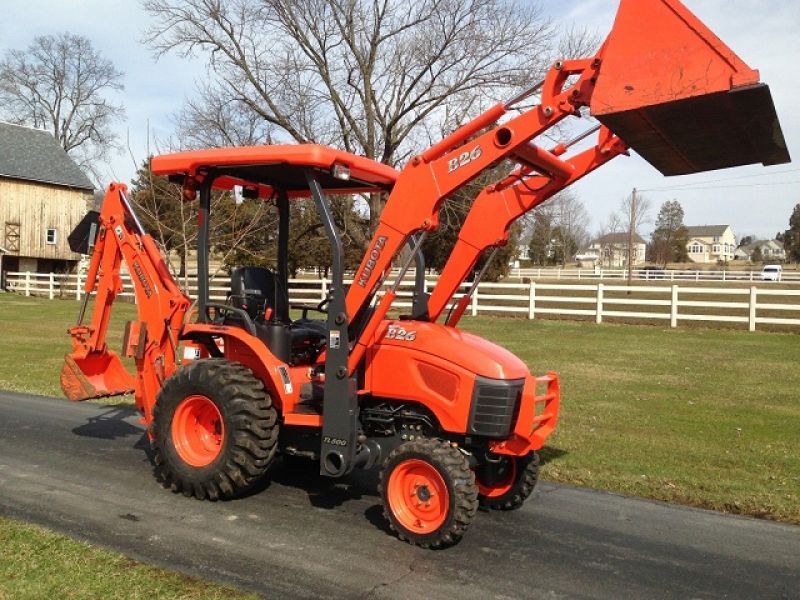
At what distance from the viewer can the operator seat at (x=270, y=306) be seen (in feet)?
19.3

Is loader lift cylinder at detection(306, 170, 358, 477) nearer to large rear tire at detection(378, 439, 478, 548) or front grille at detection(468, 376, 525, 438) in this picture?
large rear tire at detection(378, 439, 478, 548)

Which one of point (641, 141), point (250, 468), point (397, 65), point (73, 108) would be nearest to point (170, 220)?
point (397, 65)

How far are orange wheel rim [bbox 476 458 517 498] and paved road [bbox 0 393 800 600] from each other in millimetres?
156

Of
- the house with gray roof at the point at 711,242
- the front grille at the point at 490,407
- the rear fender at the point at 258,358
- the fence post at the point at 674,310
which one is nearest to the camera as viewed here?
the front grille at the point at 490,407

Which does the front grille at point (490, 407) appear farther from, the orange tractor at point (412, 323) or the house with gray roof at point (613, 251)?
the house with gray roof at point (613, 251)

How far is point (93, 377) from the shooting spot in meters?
7.00

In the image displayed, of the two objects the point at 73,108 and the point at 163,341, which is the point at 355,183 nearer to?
the point at 163,341

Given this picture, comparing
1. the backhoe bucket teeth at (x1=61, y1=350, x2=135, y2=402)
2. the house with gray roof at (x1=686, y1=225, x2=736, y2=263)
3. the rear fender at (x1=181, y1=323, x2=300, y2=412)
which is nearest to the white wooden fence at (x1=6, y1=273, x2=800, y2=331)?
the backhoe bucket teeth at (x1=61, y1=350, x2=135, y2=402)

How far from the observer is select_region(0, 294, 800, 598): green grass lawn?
4.46 m

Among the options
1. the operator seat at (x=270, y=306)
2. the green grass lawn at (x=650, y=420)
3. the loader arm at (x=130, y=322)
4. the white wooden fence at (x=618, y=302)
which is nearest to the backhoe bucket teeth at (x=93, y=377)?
the loader arm at (x=130, y=322)

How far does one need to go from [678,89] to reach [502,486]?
9.94 feet

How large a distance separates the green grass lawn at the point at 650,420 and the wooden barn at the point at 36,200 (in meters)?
25.8

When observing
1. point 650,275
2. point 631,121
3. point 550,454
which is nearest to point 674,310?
point 550,454

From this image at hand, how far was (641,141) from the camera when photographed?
4.40m
